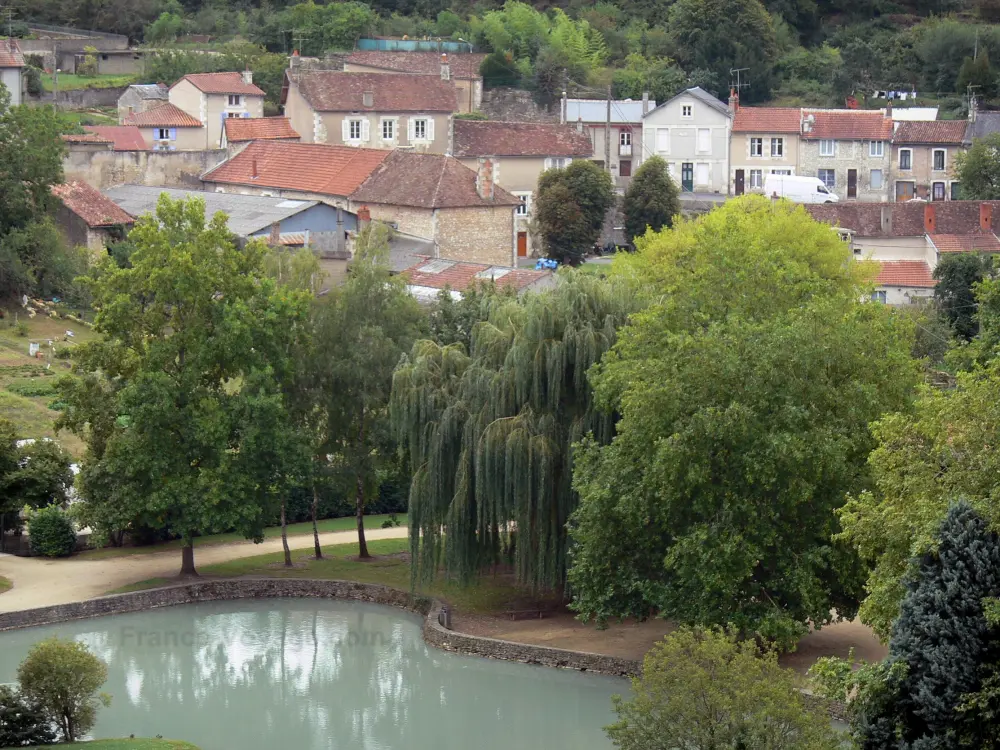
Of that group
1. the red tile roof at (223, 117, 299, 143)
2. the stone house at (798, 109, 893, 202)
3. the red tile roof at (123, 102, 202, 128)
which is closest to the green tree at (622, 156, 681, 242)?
the stone house at (798, 109, 893, 202)

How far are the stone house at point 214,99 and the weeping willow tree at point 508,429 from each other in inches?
1522

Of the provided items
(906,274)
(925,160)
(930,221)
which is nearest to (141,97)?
(925,160)

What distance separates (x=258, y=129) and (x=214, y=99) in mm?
4333

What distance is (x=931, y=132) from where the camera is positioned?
6594cm

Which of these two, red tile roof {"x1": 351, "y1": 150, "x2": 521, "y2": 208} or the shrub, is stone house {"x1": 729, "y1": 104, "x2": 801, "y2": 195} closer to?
red tile roof {"x1": 351, "y1": 150, "x2": 521, "y2": 208}

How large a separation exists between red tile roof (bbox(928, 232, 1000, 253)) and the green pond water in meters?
25.1

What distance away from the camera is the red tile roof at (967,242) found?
49178 mm

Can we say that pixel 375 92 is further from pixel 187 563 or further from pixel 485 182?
pixel 187 563

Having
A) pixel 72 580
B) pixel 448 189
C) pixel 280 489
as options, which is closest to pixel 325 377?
pixel 280 489

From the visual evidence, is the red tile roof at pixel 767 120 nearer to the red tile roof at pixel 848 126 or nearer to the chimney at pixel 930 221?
the red tile roof at pixel 848 126

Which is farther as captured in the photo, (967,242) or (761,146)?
(761,146)

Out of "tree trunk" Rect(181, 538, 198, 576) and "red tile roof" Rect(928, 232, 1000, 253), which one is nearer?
"tree trunk" Rect(181, 538, 198, 576)

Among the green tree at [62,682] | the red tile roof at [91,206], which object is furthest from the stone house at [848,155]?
the green tree at [62,682]

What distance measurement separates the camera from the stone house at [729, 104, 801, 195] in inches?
2611
